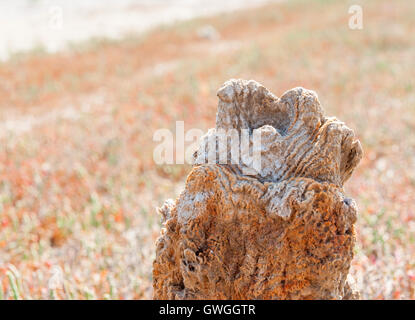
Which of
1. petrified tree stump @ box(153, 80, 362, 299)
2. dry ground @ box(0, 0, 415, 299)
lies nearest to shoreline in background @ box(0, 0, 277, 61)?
dry ground @ box(0, 0, 415, 299)

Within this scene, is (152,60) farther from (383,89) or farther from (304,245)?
(304,245)

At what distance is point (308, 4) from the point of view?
24297 mm

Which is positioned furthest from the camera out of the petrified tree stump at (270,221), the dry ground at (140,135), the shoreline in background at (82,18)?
the shoreline in background at (82,18)

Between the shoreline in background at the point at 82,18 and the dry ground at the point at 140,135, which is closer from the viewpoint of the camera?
the dry ground at the point at 140,135

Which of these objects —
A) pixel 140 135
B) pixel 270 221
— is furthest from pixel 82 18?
pixel 270 221

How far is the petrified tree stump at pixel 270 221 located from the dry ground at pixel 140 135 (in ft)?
→ 5.90

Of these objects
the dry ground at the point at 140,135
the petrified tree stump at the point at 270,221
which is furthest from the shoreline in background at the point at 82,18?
the petrified tree stump at the point at 270,221

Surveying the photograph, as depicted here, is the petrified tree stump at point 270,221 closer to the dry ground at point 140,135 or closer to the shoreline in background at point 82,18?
the dry ground at point 140,135

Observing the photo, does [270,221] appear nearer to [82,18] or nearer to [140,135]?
[140,135]

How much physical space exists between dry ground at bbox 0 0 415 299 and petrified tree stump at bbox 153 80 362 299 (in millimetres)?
1798

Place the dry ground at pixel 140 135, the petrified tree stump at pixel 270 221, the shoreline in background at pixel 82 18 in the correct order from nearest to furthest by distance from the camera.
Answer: the petrified tree stump at pixel 270 221 < the dry ground at pixel 140 135 < the shoreline in background at pixel 82 18

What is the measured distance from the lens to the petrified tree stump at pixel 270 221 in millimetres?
2176

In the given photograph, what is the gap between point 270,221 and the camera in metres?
2.24

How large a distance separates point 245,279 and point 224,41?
1839 centimetres
